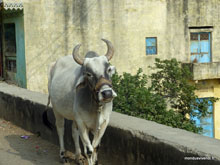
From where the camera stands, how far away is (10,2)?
44.1 ft

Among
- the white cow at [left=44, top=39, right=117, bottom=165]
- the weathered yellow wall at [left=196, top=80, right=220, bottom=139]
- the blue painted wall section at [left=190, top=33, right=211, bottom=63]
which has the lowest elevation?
the weathered yellow wall at [left=196, top=80, right=220, bottom=139]

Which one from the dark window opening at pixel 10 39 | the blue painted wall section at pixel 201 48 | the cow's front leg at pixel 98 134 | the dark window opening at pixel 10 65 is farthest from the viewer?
the blue painted wall section at pixel 201 48

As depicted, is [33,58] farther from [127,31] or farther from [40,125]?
[40,125]

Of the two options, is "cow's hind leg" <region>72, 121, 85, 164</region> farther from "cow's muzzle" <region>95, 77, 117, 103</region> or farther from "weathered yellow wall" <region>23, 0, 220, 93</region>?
"weathered yellow wall" <region>23, 0, 220, 93</region>

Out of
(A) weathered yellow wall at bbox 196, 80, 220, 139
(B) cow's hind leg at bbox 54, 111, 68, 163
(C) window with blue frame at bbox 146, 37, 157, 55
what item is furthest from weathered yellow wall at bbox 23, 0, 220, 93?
(B) cow's hind leg at bbox 54, 111, 68, 163

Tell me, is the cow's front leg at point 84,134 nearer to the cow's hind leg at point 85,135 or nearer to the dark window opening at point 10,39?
the cow's hind leg at point 85,135

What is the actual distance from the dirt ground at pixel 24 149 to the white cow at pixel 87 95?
611mm

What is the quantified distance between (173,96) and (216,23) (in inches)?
266

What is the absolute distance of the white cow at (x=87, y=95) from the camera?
14.4 ft

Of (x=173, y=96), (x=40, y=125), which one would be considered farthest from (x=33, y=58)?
(x=40, y=125)

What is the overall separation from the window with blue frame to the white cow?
11.5 metres

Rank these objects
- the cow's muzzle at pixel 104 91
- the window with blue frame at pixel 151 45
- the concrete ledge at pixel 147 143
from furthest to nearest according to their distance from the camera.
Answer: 1. the window with blue frame at pixel 151 45
2. the cow's muzzle at pixel 104 91
3. the concrete ledge at pixel 147 143

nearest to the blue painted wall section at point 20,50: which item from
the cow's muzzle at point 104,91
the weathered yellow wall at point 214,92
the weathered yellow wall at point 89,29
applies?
the weathered yellow wall at point 89,29

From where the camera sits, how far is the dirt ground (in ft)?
18.7
